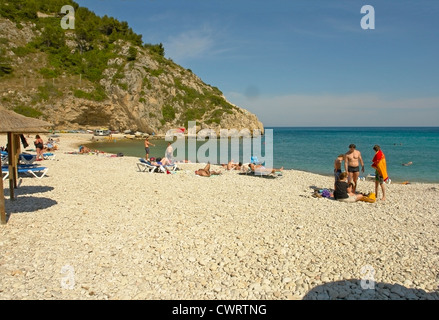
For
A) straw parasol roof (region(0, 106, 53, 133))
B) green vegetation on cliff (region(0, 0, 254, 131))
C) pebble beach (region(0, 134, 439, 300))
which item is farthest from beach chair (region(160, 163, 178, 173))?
green vegetation on cliff (region(0, 0, 254, 131))

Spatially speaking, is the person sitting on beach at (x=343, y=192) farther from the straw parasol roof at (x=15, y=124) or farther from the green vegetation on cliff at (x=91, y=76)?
the green vegetation on cliff at (x=91, y=76)

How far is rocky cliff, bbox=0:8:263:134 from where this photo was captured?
46.9m

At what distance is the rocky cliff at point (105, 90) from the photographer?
4688cm

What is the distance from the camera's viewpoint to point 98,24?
66.1m

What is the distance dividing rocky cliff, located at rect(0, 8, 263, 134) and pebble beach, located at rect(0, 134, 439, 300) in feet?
147

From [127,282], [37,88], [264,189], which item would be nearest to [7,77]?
[37,88]

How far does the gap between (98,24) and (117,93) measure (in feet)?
80.6

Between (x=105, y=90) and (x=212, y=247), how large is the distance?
54.6 m

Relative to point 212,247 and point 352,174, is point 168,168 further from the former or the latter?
point 212,247

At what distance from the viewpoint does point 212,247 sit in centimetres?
541

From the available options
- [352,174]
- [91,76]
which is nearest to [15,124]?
[352,174]

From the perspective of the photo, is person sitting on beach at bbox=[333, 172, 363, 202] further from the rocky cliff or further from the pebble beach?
the rocky cliff
